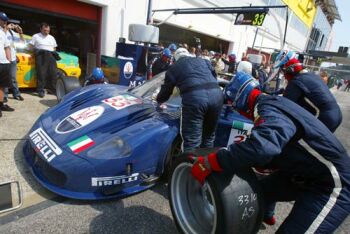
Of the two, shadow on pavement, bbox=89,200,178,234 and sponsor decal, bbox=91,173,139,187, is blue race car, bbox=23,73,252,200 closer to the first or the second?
sponsor decal, bbox=91,173,139,187

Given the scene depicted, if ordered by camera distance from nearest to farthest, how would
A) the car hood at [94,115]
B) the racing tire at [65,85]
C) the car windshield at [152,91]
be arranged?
the car hood at [94,115], the car windshield at [152,91], the racing tire at [65,85]

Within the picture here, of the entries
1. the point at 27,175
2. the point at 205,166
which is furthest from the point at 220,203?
the point at 27,175

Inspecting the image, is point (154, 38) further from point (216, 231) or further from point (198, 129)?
point (216, 231)

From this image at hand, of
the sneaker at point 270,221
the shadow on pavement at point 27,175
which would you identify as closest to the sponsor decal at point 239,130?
the sneaker at point 270,221

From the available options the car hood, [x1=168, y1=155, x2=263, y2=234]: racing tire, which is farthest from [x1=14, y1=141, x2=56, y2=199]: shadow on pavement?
[x1=168, y1=155, x2=263, y2=234]: racing tire

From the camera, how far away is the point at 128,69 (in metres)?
6.82

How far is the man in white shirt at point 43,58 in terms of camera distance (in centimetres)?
574

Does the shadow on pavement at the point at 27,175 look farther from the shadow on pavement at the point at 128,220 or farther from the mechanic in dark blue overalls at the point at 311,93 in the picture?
the mechanic in dark blue overalls at the point at 311,93

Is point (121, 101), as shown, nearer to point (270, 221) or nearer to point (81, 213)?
point (81, 213)

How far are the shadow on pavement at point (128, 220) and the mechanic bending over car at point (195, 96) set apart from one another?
0.68 meters

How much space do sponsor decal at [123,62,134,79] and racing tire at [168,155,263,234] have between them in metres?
5.03

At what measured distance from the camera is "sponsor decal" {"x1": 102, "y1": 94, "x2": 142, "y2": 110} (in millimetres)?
3023

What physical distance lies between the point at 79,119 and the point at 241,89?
5.50 ft

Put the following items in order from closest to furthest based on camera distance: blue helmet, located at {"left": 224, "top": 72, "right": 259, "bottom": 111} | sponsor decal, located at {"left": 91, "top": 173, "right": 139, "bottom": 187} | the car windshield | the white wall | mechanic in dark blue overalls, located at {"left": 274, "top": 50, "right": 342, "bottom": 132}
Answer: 1. blue helmet, located at {"left": 224, "top": 72, "right": 259, "bottom": 111}
2. sponsor decal, located at {"left": 91, "top": 173, "right": 139, "bottom": 187}
3. mechanic in dark blue overalls, located at {"left": 274, "top": 50, "right": 342, "bottom": 132}
4. the car windshield
5. the white wall
